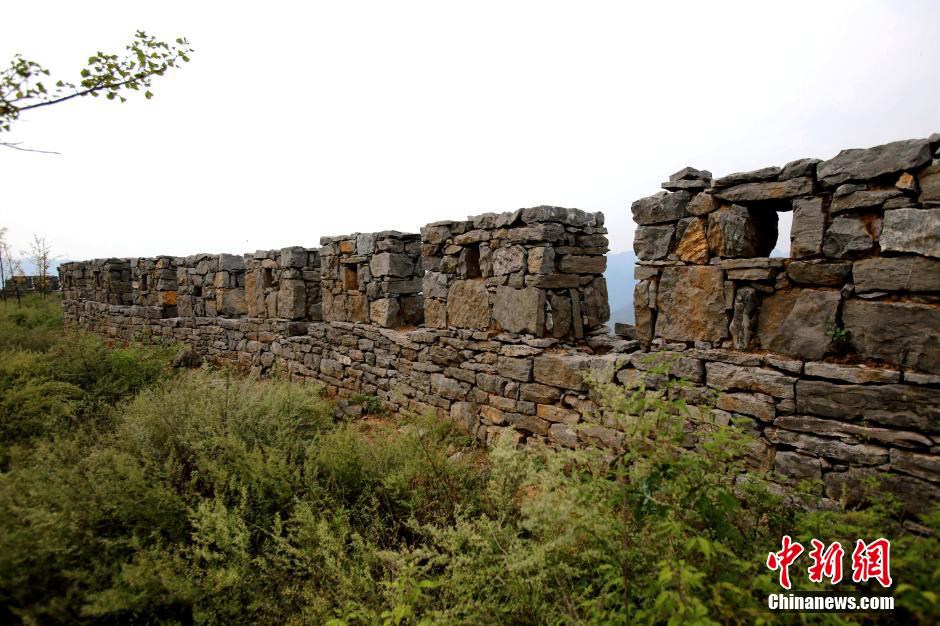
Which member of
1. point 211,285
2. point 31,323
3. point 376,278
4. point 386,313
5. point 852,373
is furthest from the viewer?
point 31,323

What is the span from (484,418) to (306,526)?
9.26 ft

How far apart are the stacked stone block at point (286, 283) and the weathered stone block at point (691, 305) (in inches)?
262

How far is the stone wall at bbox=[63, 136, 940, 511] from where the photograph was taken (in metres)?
3.02

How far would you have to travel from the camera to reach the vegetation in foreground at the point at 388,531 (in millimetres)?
2104

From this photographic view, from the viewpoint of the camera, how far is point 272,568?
301 centimetres

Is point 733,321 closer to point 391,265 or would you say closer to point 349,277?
point 391,265

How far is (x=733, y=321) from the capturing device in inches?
148

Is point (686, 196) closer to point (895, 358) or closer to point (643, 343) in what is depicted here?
point (643, 343)

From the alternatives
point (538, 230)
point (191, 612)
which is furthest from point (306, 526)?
point (538, 230)

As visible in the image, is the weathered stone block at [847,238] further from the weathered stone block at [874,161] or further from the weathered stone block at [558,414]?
the weathered stone block at [558,414]

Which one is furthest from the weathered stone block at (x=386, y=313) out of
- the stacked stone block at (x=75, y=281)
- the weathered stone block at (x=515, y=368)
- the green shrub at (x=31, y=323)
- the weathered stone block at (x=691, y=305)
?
the stacked stone block at (x=75, y=281)

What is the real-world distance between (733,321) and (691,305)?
35cm

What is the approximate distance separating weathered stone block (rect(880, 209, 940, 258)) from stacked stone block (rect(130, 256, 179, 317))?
43.7ft

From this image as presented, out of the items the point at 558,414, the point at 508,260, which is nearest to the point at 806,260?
the point at 558,414
